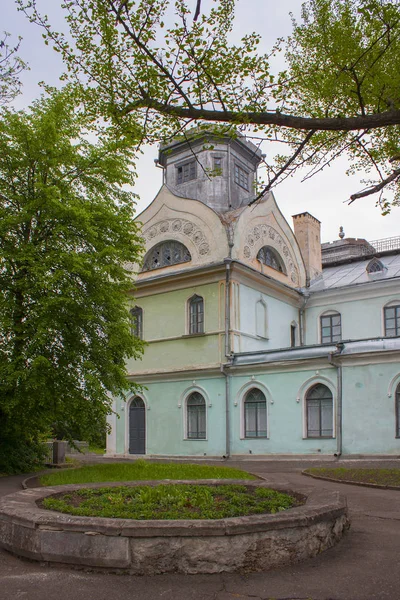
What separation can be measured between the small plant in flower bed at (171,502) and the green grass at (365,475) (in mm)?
5696

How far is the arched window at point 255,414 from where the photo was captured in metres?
23.0

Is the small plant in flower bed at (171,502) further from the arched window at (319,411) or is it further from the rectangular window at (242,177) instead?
the rectangular window at (242,177)

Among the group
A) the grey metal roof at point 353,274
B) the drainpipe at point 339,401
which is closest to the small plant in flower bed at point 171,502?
the drainpipe at point 339,401

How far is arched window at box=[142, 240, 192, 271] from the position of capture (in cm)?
2691

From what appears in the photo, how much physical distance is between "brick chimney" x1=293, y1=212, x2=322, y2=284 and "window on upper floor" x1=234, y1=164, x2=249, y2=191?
363 centimetres

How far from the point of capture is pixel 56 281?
14.1 metres

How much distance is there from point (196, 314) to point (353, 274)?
8761mm

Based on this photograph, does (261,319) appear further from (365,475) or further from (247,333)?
(365,475)

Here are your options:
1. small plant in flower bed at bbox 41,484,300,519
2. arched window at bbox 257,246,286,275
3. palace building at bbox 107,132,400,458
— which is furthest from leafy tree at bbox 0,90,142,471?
arched window at bbox 257,246,286,275

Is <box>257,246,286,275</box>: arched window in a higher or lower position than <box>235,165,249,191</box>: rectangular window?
lower

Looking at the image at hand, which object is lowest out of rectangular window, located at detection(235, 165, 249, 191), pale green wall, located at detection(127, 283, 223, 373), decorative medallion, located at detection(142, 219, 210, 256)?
pale green wall, located at detection(127, 283, 223, 373)

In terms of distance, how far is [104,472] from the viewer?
13.1m

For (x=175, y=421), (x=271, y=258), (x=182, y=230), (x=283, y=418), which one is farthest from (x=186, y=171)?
(x=283, y=418)

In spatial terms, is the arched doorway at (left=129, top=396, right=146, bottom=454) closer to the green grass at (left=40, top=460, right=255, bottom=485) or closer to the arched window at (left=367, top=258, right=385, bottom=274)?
the green grass at (left=40, top=460, right=255, bottom=485)
